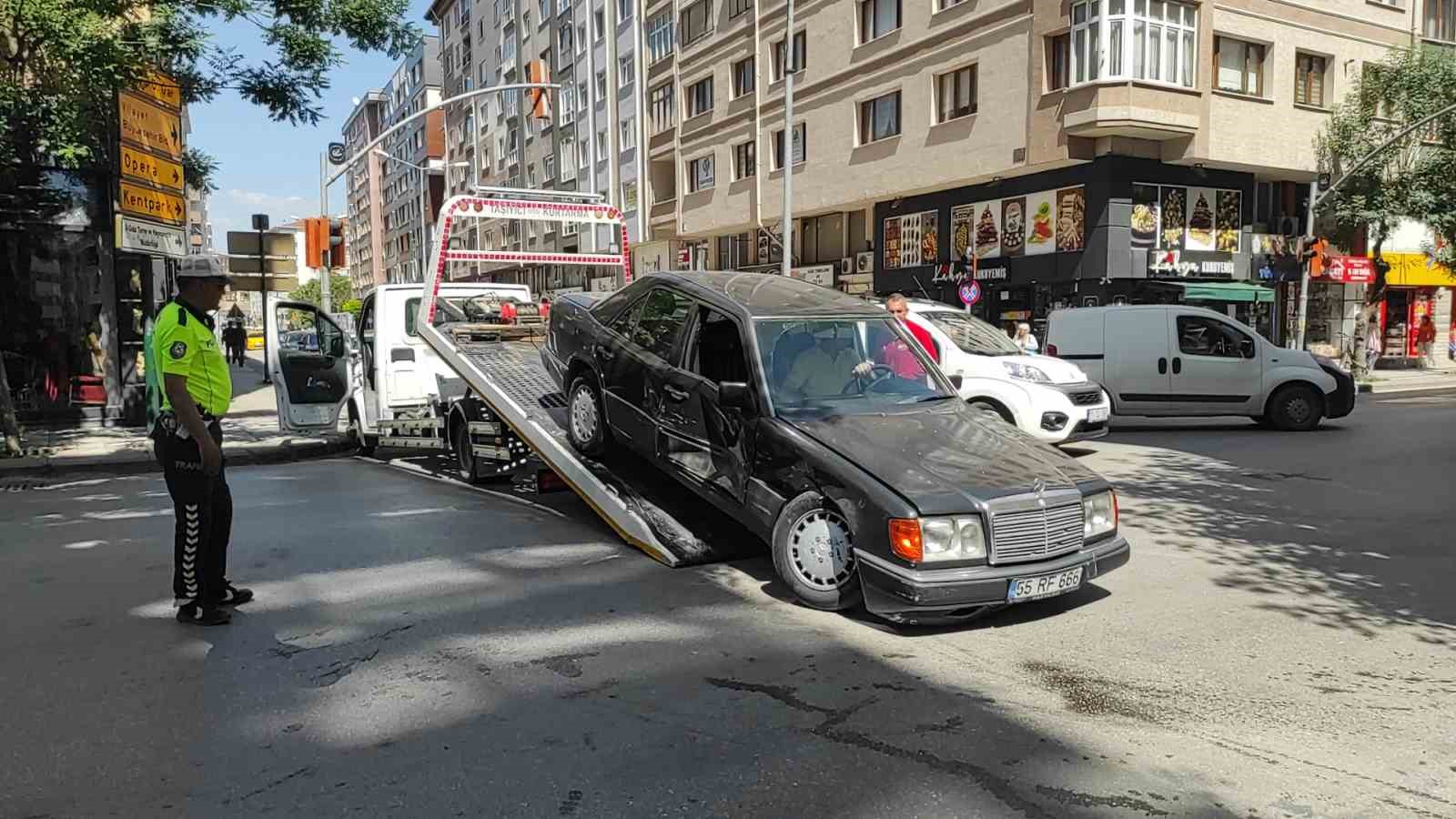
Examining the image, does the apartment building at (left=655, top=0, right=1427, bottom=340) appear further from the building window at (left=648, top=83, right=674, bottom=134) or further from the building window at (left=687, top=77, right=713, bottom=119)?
the building window at (left=648, top=83, right=674, bottom=134)

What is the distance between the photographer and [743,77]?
35812 mm

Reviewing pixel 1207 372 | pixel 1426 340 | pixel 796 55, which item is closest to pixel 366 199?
pixel 796 55

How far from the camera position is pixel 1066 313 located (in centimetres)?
1541

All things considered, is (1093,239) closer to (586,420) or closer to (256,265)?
(256,265)

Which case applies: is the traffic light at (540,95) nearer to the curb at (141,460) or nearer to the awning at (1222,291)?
the curb at (141,460)

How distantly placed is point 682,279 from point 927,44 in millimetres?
22562

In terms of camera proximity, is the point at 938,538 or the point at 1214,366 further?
the point at 1214,366

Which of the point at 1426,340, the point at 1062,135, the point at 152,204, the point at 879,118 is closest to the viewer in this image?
the point at 152,204

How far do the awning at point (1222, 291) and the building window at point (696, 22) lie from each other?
20225mm

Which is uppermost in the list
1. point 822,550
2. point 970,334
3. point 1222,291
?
point 1222,291

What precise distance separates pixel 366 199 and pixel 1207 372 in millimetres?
112750

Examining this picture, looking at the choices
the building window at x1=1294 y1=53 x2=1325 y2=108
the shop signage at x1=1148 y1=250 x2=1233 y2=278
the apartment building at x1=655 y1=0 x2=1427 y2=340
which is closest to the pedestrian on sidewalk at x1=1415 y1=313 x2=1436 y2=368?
the apartment building at x1=655 y1=0 x2=1427 y2=340

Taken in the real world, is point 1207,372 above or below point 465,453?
above

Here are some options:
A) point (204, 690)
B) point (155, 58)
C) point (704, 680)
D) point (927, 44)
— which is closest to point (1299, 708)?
point (704, 680)
